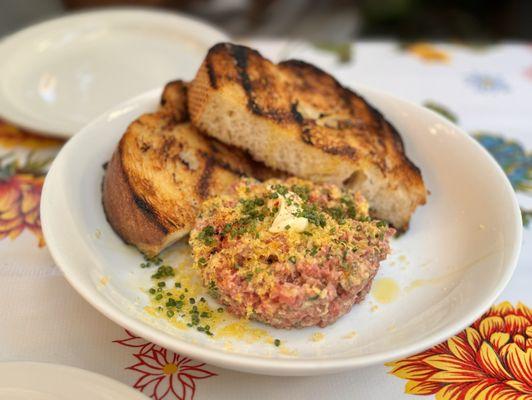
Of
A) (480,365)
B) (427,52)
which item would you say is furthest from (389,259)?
(427,52)

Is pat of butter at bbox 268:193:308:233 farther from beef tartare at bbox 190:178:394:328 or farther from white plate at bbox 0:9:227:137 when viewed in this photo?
white plate at bbox 0:9:227:137

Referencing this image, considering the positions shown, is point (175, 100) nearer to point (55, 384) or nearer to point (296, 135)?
point (296, 135)

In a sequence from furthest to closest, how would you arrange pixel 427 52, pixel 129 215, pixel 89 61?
1. pixel 427 52
2. pixel 89 61
3. pixel 129 215

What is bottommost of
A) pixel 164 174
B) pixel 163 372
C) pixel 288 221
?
pixel 163 372

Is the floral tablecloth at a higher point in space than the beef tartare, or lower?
lower

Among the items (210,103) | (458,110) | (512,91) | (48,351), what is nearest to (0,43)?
(210,103)

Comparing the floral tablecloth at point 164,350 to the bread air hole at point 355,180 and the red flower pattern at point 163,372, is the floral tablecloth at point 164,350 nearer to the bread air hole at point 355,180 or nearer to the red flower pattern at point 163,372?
the red flower pattern at point 163,372

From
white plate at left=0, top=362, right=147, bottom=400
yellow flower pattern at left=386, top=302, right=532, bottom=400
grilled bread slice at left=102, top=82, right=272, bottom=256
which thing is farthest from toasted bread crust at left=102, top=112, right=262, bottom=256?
yellow flower pattern at left=386, top=302, right=532, bottom=400
